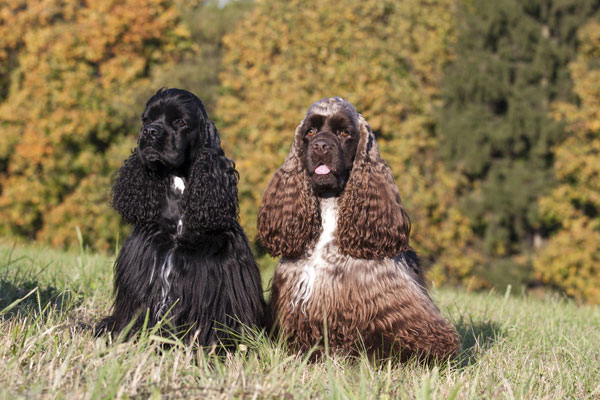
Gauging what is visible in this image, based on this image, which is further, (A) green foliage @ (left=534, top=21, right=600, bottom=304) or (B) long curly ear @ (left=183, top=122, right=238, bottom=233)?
(A) green foliage @ (left=534, top=21, right=600, bottom=304)

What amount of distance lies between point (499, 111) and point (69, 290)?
15.8 m

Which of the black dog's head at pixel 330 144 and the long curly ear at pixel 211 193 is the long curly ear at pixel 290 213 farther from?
the long curly ear at pixel 211 193

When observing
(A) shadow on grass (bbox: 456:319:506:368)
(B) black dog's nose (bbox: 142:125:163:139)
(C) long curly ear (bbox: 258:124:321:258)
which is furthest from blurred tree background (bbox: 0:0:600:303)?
(B) black dog's nose (bbox: 142:125:163:139)

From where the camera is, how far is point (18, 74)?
62.2 ft

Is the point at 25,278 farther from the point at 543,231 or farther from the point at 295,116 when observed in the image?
the point at 543,231

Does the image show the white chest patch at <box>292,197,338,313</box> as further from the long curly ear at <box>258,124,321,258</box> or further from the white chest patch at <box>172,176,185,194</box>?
the white chest patch at <box>172,176,185,194</box>

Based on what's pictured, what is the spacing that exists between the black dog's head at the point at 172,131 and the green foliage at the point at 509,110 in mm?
12963

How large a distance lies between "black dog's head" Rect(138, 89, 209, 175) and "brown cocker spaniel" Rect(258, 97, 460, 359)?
681 millimetres

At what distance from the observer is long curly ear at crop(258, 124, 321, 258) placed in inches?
157

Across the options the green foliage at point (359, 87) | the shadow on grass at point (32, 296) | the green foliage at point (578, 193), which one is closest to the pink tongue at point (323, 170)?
the shadow on grass at point (32, 296)

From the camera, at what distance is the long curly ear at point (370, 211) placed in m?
3.84

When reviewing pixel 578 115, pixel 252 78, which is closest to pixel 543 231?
pixel 578 115

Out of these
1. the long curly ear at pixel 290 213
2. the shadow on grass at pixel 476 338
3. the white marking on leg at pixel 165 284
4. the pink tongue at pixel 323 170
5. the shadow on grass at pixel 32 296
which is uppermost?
the pink tongue at pixel 323 170

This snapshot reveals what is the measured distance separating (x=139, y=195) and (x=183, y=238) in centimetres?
40
